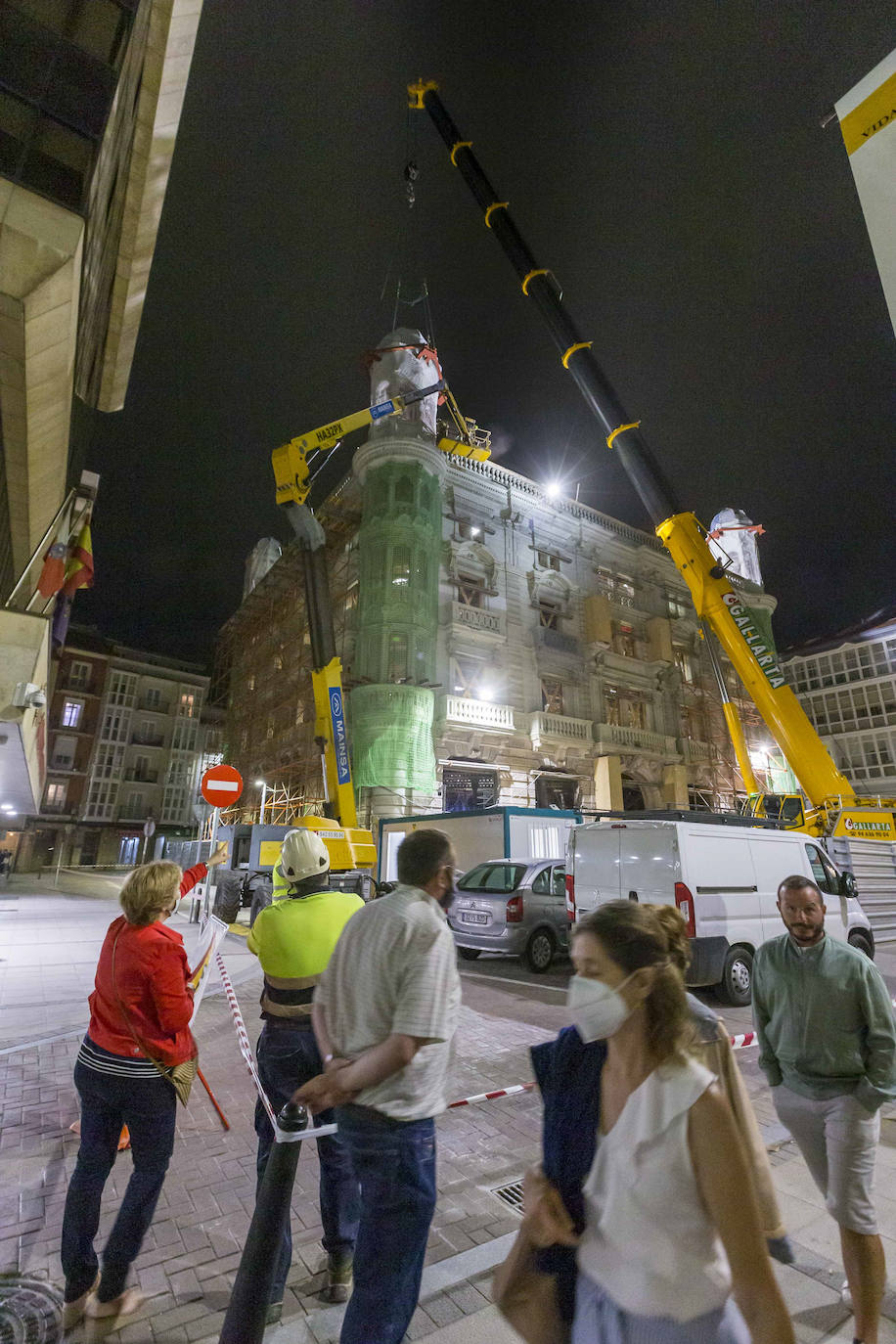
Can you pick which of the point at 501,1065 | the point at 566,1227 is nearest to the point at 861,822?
the point at 501,1065

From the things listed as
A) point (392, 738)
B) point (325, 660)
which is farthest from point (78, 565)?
point (392, 738)

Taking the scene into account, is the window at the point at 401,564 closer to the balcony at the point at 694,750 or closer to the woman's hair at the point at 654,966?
the balcony at the point at 694,750

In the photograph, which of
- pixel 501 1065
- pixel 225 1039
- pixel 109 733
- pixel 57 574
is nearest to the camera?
pixel 501 1065

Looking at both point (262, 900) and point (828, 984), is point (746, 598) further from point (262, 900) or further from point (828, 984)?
point (828, 984)

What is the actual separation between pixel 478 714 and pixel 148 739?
39.9 m

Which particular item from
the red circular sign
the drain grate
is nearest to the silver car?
the red circular sign

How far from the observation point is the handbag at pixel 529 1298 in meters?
1.32

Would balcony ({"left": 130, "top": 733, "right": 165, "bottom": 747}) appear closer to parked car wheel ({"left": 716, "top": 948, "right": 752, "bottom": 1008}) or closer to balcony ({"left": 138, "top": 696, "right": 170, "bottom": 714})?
balcony ({"left": 138, "top": 696, "right": 170, "bottom": 714})

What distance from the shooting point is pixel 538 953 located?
10078 mm

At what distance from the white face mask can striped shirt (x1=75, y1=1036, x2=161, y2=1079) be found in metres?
2.26

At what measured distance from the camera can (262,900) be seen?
12.7m

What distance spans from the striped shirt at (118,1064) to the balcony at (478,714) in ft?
64.6

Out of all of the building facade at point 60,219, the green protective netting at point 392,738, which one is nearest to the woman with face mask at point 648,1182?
the building facade at point 60,219

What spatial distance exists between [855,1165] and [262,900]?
12.0 metres
